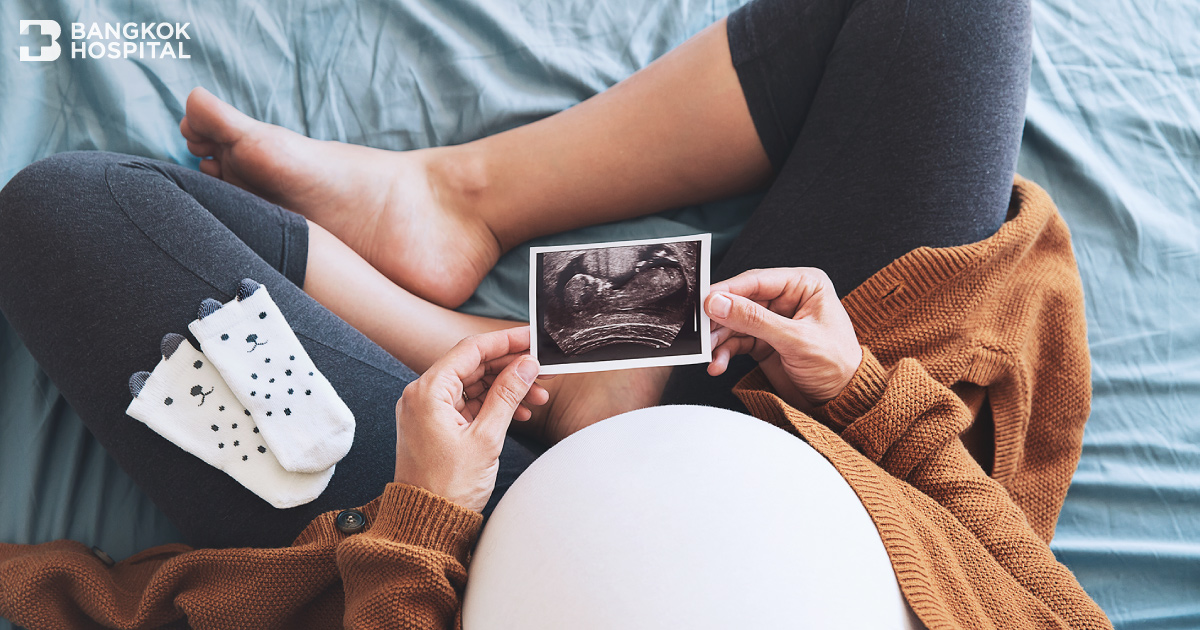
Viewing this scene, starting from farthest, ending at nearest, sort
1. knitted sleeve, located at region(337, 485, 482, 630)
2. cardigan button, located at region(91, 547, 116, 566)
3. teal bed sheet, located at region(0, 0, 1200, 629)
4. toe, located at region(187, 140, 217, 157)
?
toe, located at region(187, 140, 217, 157) → teal bed sheet, located at region(0, 0, 1200, 629) → cardigan button, located at region(91, 547, 116, 566) → knitted sleeve, located at region(337, 485, 482, 630)

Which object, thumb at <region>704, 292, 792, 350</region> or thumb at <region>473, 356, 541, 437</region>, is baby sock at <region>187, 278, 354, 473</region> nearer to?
thumb at <region>473, 356, 541, 437</region>

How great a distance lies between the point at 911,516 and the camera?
0.71 meters

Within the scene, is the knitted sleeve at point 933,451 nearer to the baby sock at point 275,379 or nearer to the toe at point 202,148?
the baby sock at point 275,379

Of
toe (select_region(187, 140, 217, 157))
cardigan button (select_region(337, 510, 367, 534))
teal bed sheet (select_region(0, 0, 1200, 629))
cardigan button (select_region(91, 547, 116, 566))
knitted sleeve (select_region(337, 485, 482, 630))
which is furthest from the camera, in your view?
toe (select_region(187, 140, 217, 157))

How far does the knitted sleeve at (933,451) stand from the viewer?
75 centimetres

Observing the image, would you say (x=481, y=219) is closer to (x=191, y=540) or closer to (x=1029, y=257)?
(x=191, y=540)

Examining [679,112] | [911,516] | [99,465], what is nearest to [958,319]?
[911,516]

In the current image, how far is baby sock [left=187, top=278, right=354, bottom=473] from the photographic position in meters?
0.82

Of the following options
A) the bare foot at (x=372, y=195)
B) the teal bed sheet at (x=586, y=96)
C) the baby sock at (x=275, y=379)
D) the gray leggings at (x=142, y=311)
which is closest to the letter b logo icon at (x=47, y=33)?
the teal bed sheet at (x=586, y=96)

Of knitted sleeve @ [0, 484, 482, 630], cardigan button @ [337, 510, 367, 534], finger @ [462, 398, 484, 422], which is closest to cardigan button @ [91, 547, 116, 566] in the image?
knitted sleeve @ [0, 484, 482, 630]

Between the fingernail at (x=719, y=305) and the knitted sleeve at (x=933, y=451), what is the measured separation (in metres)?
0.18

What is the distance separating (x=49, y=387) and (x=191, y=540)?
1.22 ft

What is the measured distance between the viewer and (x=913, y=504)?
0.74 metres

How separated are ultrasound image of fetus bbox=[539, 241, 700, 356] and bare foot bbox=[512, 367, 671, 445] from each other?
0.24 m
